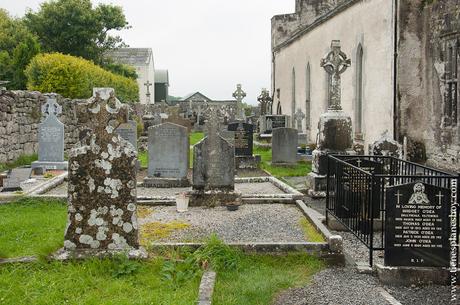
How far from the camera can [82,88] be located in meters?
24.2

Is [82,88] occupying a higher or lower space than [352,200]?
higher

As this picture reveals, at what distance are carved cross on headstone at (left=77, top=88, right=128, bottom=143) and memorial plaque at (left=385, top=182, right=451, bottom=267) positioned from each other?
120 inches

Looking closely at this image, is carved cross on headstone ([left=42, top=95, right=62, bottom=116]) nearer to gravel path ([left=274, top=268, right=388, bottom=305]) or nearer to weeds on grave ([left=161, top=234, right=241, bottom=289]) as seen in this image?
weeds on grave ([left=161, top=234, right=241, bottom=289])

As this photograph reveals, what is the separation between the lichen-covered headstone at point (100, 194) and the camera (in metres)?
5.87

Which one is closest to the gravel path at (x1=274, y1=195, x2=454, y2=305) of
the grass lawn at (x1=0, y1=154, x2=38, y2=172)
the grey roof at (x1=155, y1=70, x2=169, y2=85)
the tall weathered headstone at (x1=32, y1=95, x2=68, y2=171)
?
the tall weathered headstone at (x1=32, y1=95, x2=68, y2=171)

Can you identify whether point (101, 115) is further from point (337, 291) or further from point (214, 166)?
point (214, 166)

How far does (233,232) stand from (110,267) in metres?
2.20

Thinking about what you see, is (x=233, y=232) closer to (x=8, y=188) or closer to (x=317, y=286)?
(x=317, y=286)

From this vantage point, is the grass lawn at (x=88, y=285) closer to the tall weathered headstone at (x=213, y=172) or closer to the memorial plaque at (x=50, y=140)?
the tall weathered headstone at (x=213, y=172)

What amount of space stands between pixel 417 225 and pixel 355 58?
14.2m

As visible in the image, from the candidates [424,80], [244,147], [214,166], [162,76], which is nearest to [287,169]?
[244,147]

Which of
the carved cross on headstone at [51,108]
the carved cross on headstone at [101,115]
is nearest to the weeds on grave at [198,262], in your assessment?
the carved cross on headstone at [101,115]

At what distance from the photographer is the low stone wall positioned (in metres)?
15.1

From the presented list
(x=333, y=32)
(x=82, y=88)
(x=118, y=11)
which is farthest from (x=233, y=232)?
(x=118, y=11)
